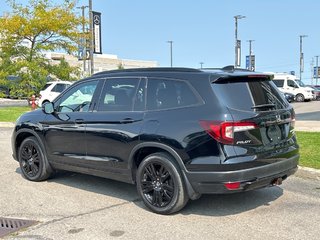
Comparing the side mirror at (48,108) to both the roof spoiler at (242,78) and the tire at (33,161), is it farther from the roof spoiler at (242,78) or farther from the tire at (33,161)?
the roof spoiler at (242,78)

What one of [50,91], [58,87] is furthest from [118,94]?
[58,87]

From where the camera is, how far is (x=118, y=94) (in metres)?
5.91

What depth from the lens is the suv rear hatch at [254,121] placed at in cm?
477

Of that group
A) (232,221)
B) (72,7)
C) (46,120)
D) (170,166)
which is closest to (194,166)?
(170,166)

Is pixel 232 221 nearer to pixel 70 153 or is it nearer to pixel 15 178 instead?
pixel 70 153

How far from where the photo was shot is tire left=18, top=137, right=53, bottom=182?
22.6ft

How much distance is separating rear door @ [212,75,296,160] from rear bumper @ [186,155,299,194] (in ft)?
0.58

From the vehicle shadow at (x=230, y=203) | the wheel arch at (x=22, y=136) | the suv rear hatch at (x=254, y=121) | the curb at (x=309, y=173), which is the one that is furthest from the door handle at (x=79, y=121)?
the curb at (x=309, y=173)

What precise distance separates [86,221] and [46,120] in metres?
2.24

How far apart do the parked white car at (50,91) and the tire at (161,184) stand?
17.6 meters

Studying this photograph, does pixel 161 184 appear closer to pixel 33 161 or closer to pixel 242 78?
pixel 242 78

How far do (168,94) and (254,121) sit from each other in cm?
114

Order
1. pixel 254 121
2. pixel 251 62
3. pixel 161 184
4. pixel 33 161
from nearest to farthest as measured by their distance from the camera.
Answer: pixel 254 121 → pixel 161 184 → pixel 33 161 → pixel 251 62

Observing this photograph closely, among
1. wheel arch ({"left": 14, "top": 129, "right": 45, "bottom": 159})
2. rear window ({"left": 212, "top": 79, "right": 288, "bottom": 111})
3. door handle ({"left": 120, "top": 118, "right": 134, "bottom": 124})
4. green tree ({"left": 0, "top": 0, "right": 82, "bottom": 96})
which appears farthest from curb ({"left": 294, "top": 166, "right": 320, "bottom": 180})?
green tree ({"left": 0, "top": 0, "right": 82, "bottom": 96})
